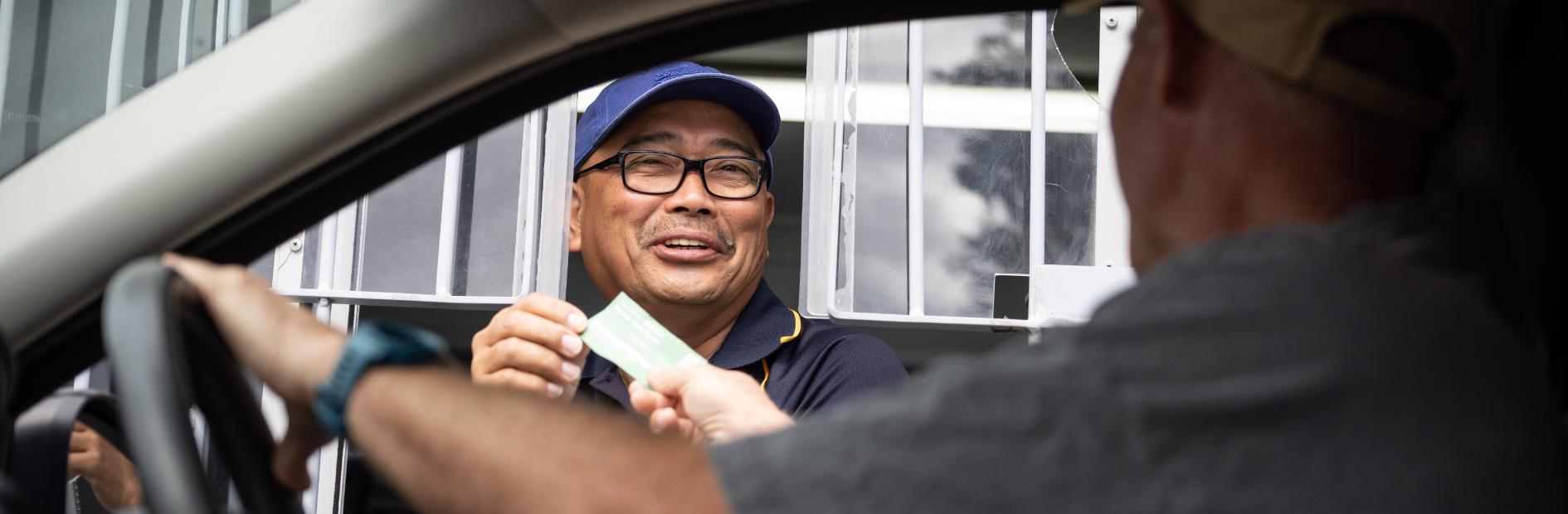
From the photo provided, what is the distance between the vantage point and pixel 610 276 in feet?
6.81

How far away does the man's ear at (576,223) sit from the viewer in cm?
221

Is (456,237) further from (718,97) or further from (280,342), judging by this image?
(280,342)

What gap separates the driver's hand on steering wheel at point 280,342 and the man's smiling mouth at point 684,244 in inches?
47.2

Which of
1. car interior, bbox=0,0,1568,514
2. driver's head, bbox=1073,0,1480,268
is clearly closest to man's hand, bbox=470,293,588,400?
car interior, bbox=0,0,1568,514

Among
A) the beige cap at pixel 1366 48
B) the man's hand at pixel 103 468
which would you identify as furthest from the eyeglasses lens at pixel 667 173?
the beige cap at pixel 1366 48

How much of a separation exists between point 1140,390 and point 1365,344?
12 cm

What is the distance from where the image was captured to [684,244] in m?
2.00

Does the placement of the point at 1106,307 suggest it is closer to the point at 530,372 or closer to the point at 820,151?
the point at 530,372

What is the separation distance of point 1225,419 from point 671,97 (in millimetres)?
1599

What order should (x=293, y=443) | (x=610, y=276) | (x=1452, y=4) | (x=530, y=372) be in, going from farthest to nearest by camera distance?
(x=610, y=276) → (x=530, y=372) → (x=293, y=443) → (x=1452, y=4)

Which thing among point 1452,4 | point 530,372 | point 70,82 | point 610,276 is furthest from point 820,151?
point 1452,4

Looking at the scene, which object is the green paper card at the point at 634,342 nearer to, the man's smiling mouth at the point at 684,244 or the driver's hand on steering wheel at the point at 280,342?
the driver's hand on steering wheel at the point at 280,342

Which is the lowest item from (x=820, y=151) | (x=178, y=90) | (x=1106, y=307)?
(x=1106, y=307)

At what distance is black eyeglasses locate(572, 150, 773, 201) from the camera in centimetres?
202
